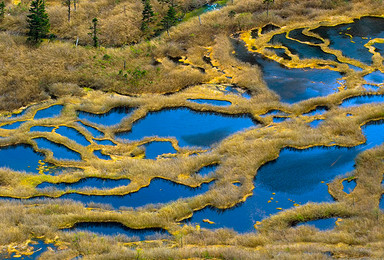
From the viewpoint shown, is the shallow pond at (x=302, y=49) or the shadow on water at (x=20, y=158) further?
the shallow pond at (x=302, y=49)

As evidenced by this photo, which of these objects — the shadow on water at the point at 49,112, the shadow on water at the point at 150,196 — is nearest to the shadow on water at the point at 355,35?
the shadow on water at the point at 150,196

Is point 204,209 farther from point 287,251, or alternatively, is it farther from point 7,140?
point 7,140

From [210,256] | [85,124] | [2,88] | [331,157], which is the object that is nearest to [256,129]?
[331,157]

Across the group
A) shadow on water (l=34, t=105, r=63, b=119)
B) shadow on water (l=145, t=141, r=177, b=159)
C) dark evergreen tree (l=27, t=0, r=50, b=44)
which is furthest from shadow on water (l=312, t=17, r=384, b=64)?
dark evergreen tree (l=27, t=0, r=50, b=44)

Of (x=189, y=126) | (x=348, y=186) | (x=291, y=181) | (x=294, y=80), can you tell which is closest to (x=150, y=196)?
(x=291, y=181)

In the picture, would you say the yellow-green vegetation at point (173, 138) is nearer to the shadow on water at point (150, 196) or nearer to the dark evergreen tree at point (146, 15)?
the shadow on water at point (150, 196)

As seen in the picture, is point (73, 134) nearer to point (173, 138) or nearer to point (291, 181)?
point (173, 138)

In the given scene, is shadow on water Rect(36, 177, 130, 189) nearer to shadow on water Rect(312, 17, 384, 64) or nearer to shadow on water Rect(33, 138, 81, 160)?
shadow on water Rect(33, 138, 81, 160)
